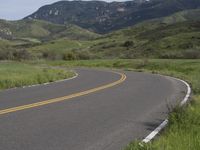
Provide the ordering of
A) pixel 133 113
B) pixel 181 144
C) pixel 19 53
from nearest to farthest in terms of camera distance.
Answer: pixel 181 144
pixel 133 113
pixel 19 53

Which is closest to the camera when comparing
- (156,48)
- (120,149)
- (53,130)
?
(120,149)

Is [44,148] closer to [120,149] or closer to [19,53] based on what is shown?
[120,149]

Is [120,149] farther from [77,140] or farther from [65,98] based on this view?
[65,98]

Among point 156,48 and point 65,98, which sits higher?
point 65,98

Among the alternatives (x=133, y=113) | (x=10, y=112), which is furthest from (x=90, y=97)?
(x=10, y=112)

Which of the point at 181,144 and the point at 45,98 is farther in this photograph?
the point at 45,98

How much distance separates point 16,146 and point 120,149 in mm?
1854

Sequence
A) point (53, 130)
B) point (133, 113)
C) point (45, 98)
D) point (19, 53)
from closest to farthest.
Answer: point (53, 130)
point (133, 113)
point (45, 98)
point (19, 53)

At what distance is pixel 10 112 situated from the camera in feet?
43.3

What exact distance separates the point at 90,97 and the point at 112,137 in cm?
835

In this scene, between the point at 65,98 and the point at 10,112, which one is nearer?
the point at 10,112

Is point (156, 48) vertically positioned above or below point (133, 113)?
below

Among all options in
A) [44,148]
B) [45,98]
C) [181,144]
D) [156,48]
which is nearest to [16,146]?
[44,148]

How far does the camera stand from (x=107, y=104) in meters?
16.4
